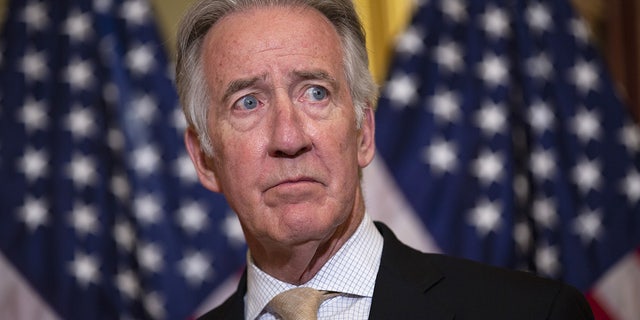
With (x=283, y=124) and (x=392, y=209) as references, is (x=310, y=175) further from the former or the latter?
(x=392, y=209)

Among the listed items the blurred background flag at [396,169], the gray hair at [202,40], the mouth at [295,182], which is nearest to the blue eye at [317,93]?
the gray hair at [202,40]

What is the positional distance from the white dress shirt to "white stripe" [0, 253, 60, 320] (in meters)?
1.90

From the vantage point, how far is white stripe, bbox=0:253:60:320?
3840mm

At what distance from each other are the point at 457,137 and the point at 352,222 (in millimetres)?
1773

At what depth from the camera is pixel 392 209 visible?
3895 millimetres

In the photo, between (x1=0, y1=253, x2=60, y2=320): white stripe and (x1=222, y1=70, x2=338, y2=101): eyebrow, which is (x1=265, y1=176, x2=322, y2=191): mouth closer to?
(x1=222, y1=70, x2=338, y2=101): eyebrow

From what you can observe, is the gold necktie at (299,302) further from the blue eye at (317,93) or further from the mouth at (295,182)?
the blue eye at (317,93)

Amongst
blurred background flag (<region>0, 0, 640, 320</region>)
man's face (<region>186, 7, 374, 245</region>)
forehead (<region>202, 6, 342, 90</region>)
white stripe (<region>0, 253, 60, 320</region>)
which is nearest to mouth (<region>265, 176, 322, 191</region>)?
man's face (<region>186, 7, 374, 245</region>)

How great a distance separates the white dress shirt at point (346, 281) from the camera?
2.13m

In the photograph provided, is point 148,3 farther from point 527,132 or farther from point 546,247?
point 546,247

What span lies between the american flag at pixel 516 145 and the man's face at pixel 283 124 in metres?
1.67

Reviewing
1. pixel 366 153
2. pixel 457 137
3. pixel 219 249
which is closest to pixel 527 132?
pixel 457 137

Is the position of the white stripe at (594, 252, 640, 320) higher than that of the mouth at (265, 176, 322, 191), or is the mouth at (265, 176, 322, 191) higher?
the mouth at (265, 176, 322, 191)

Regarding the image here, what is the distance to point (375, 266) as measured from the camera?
2.20m
